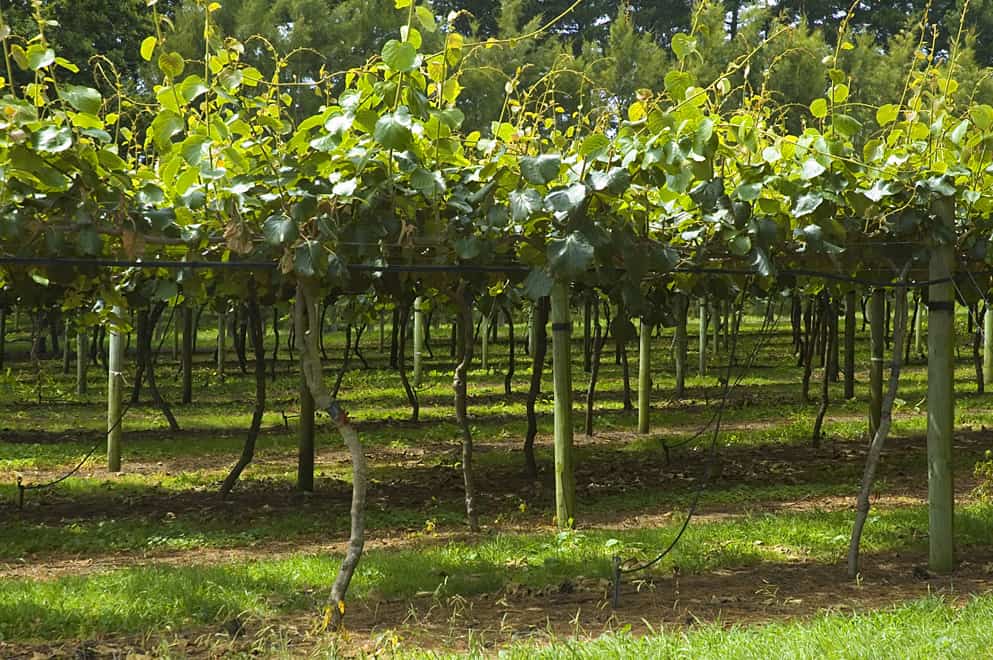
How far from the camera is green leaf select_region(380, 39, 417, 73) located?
3916 mm

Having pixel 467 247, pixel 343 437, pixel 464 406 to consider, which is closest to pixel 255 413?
pixel 464 406

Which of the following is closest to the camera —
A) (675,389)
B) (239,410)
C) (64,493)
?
(64,493)

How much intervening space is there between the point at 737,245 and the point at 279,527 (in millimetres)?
3907

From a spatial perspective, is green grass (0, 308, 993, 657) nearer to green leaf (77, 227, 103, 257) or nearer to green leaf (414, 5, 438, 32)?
green leaf (77, 227, 103, 257)

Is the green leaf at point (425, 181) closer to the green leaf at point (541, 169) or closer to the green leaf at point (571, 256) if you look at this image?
the green leaf at point (541, 169)

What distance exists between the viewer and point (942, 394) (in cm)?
570

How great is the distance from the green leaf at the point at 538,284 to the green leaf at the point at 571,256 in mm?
148

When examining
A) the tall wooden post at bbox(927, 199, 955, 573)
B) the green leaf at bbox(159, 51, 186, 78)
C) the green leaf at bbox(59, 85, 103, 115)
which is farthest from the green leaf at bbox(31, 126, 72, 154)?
the tall wooden post at bbox(927, 199, 955, 573)

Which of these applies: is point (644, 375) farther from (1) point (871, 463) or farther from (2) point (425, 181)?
(2) point (425, 181)

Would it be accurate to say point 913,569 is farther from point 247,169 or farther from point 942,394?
point 247,169

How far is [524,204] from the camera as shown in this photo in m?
4.40

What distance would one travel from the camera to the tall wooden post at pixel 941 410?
18.6 feet

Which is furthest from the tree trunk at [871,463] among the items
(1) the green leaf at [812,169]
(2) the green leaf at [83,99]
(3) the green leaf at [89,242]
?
(2) the green leaf at [83,99]

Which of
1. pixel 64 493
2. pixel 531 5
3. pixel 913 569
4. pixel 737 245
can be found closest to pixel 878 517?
pixel 913 569
